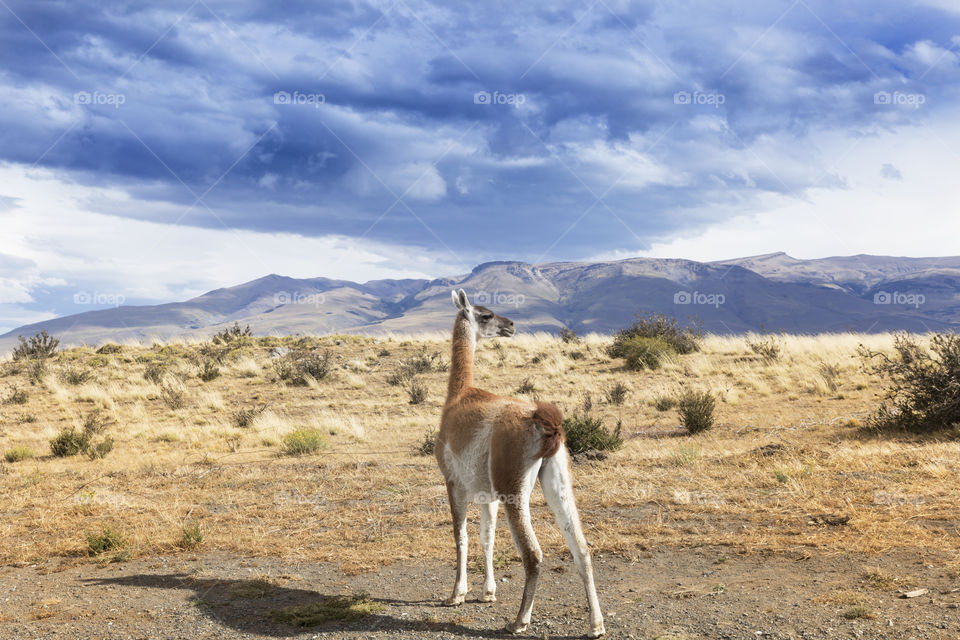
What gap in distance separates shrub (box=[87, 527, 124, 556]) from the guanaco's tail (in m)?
6.31

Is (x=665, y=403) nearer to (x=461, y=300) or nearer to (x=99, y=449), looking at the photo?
(x=461, y=300)

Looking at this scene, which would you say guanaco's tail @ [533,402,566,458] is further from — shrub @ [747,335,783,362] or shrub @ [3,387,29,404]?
shrub @ [3,387,29,404]

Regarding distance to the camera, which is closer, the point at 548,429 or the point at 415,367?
the point at 548,429

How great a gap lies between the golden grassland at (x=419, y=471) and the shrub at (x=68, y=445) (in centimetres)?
36

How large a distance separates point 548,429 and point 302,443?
39.6 ft

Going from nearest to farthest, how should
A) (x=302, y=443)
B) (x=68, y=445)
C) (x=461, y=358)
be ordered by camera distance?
(x=461, y=358), (x=302, y=443), (x=68, y=445)

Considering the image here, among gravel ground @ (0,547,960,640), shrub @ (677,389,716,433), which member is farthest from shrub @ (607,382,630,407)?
gravel ground @ (0,547,960,640)

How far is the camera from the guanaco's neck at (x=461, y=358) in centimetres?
684

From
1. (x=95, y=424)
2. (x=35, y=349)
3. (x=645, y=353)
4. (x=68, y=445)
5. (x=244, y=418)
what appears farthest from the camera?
(x=35, y=349)

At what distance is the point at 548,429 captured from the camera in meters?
5.55

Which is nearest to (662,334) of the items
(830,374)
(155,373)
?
(830,374)

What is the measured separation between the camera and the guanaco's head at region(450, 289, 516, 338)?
723cm

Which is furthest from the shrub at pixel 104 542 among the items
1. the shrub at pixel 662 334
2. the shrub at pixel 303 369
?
the shrub at pixel 662 334

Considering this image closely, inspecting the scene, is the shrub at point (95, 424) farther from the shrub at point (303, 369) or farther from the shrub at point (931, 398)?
the shrub at point (931, 398)
